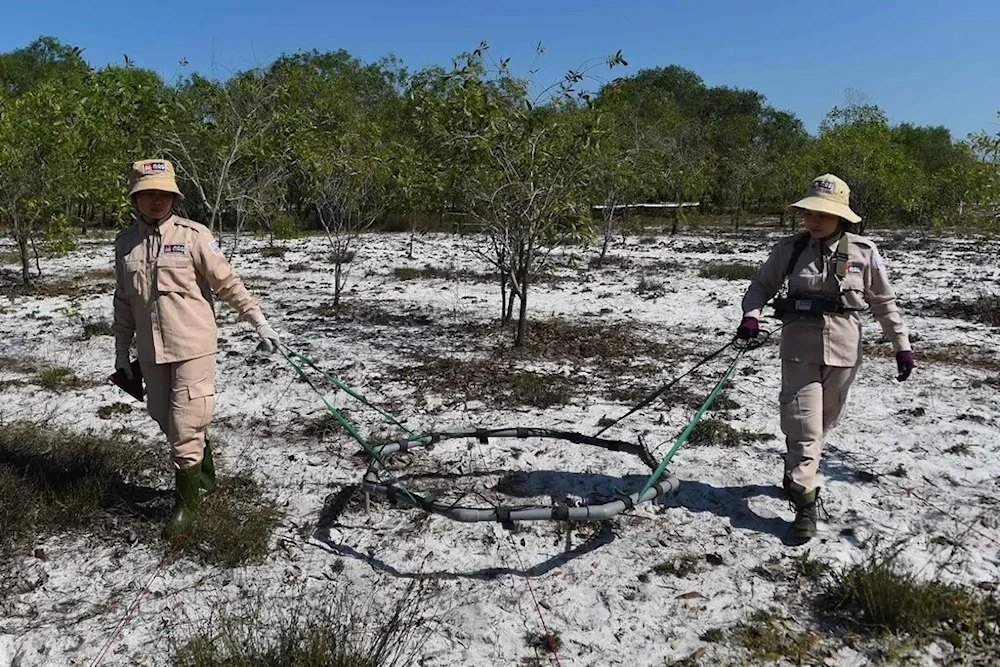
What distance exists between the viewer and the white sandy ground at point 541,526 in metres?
3.08

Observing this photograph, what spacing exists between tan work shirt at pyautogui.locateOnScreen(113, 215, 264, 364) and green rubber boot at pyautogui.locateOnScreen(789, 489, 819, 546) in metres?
3.21

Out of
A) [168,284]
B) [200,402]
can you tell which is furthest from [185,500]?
[168,284]

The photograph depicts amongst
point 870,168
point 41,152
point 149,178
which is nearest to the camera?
point 149,178

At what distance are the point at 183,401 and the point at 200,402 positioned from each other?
8 cm

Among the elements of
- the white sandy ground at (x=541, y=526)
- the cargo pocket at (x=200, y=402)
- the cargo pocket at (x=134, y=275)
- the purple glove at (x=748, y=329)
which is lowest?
the white sandy ground at (x=541, y=526)

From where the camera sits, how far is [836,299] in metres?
3.62

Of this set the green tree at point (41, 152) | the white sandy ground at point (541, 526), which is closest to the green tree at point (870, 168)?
the white sandy ground at point (541, 526)

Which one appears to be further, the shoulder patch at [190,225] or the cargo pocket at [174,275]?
the shoulder patch at [190,225]

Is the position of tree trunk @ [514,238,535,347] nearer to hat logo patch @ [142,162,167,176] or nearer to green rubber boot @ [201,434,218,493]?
green rubber boot @ [201,434,218,493]

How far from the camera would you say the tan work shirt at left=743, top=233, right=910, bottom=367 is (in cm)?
364

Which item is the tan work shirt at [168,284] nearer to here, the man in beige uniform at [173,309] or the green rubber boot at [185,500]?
the man in beige uniform at [173,309]

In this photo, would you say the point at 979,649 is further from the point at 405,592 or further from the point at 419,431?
the point at 419,431

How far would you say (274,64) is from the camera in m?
10.0

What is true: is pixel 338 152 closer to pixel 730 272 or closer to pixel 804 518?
pixel 730 272
